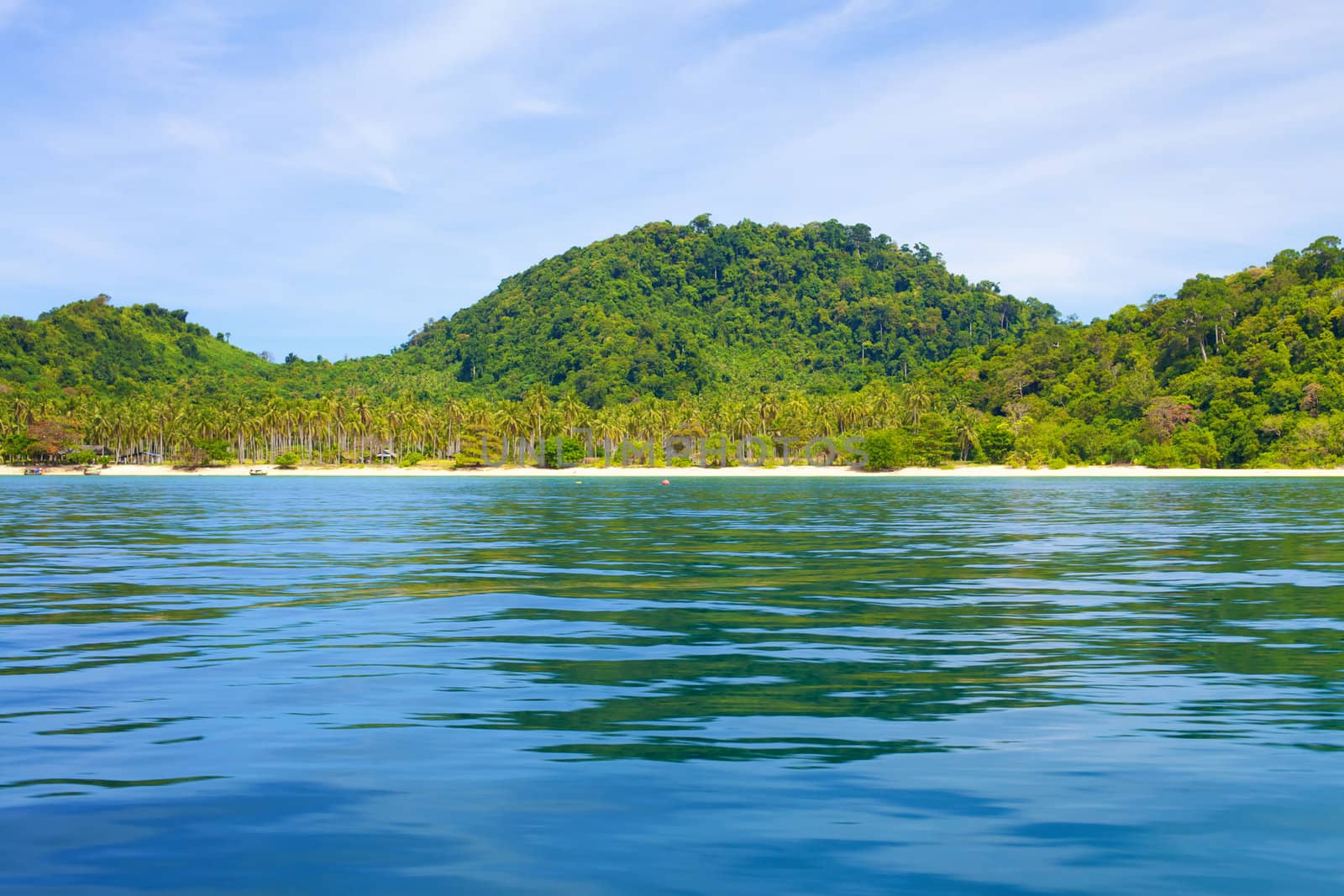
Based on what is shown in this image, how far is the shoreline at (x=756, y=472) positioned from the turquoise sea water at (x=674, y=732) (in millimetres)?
138429

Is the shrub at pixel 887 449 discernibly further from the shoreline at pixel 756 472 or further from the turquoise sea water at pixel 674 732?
the turquoise sea water at pixel 674 732

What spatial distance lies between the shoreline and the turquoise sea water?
5450 inches

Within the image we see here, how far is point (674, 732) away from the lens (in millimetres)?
11547

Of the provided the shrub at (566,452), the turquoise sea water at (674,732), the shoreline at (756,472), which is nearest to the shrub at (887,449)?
the shoreline at (756,472)

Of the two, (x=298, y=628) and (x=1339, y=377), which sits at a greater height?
(x=1339, y=377)

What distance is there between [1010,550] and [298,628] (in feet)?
76.1

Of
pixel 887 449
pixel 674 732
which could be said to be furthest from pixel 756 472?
pixel 674 732

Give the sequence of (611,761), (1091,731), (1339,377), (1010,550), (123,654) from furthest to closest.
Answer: (1339,377) < (1010,550) < (123,654) < (1091,731) < (611,761)

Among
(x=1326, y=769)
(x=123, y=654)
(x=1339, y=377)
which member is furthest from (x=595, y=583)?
(x=1339, y=377)

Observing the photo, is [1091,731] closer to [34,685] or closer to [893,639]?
[893,639]

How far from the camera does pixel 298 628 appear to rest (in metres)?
19.1

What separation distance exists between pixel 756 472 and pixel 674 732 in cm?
17150

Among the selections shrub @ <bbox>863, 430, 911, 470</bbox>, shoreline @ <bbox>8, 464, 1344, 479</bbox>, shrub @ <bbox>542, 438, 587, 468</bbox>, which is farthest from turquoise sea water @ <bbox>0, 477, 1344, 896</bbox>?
shrub @ <bbox>542, 438, 587, 468</bbox>

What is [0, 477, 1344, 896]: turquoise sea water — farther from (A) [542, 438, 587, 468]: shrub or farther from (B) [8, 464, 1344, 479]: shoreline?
(A) [542, 438, 587, 468]: shrub
